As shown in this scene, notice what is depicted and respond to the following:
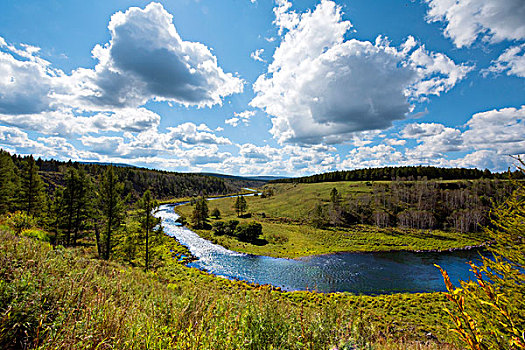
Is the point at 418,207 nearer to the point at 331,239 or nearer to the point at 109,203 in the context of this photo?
the point at 331,239

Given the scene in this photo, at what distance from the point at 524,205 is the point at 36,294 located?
10.8m

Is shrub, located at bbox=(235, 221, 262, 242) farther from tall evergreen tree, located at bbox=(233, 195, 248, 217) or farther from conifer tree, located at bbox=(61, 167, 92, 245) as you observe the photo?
conifer tree, located at bbox=(61, 167, 92, 245)

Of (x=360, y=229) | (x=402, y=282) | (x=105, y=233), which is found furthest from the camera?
(x=360, y=229)

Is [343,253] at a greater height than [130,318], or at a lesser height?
lesser

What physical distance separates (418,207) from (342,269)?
60.7 m

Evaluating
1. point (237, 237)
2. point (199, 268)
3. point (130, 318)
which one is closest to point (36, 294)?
point (130, 318)

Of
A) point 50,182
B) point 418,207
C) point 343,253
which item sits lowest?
point 343,253

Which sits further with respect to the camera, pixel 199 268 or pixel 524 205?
pixel 199 268

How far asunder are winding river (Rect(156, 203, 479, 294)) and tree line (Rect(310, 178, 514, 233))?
22604 millimetres

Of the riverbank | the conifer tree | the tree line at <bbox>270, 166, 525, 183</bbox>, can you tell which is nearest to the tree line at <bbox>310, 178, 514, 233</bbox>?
the riverbank

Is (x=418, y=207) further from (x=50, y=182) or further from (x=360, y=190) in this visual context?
(x=50, y=182)

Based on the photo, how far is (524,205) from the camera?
552cm

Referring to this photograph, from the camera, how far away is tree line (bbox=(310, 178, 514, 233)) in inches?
2899

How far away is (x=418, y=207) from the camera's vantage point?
8250 cm
